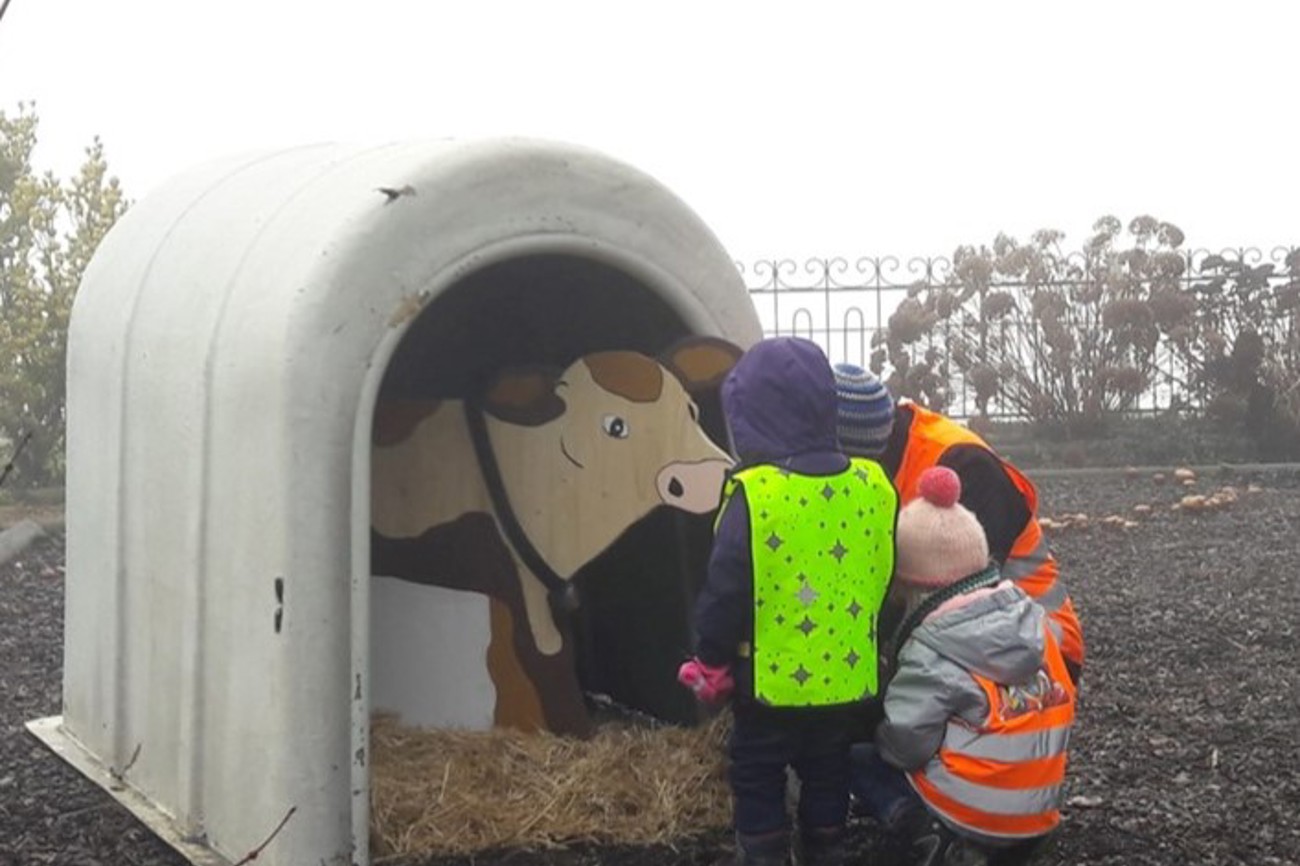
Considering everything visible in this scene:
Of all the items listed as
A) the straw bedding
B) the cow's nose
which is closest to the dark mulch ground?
the straw bedding

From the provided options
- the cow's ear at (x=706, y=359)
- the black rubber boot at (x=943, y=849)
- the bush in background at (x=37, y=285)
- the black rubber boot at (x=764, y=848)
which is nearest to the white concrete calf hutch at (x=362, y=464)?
the cow's ear at (x=706, y=359)

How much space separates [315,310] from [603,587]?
1.68 metres

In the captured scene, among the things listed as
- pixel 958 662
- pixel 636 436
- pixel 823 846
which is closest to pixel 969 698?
pixel 958 662

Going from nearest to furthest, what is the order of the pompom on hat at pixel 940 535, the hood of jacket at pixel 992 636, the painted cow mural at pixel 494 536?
1. the hood of jacket at pixel 992 636
2. the pompom on hat at pixel 940 535
3. the painted cow mural at pixel 494 536

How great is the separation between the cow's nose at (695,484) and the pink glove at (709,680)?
2.52 ft

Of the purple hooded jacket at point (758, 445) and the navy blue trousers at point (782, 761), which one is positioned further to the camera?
the navy blue trousers at point (782, 761)

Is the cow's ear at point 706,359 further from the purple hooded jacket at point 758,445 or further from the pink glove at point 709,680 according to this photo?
the pink glove at point 709,680

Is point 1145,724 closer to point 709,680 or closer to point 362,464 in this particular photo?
point 709,680

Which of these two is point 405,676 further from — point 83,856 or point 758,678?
point 758,678

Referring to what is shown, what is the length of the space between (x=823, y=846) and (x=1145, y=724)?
2.19 m

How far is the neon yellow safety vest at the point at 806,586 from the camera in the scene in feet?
13.3

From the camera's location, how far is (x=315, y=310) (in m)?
4.20

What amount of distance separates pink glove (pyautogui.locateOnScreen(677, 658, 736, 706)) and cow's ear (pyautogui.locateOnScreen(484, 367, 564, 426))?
1.28m

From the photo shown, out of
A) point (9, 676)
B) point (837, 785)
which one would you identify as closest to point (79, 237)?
point (9, 676)
